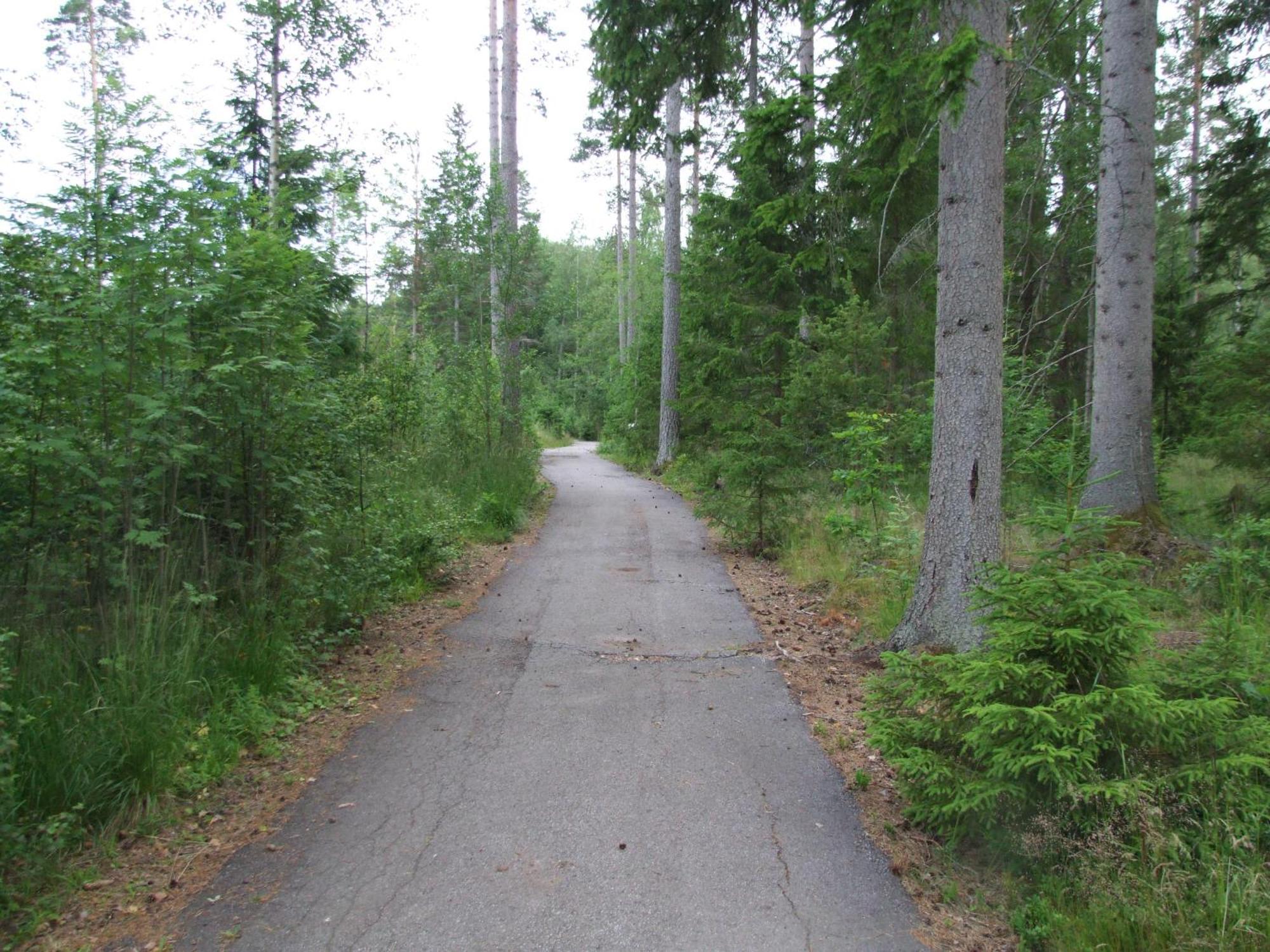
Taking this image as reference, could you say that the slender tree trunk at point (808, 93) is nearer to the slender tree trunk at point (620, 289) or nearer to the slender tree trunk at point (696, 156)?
A: the slender tree trunk at point (696, 156)

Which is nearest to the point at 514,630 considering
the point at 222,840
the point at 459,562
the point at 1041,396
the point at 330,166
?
the point at 459,562

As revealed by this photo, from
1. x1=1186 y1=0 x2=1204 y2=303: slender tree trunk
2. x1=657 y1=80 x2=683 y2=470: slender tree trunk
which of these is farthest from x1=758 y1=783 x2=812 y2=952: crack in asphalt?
x1=657 y1=80 x2=683 y2=470: slender tree trunk

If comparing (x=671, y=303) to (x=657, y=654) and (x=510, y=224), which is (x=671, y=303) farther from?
(x=657, y=654)

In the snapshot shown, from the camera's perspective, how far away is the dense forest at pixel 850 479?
305cm

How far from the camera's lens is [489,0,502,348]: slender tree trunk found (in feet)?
47.6

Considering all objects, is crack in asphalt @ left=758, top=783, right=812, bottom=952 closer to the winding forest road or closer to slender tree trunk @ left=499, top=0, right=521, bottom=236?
the winding forest road

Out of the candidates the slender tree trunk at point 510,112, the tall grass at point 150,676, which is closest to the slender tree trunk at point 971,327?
the tall grass at point 150,676

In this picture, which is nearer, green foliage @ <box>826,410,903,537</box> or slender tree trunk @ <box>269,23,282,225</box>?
green foliage @ <box>826,410,903,537</box>

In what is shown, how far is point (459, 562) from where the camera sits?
9.61m

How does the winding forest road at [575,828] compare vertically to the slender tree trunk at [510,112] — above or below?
below

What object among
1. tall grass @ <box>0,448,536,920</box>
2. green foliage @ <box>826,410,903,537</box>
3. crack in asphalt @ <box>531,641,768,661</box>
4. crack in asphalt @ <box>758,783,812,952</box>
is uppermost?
green foliage @ <box>826,410,903,537</box>

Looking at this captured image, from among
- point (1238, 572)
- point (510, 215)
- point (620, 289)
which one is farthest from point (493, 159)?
point (620, 289)

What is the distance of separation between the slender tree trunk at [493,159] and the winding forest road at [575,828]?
9.60 m

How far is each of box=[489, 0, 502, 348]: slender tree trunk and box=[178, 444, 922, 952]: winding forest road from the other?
960 centimetres
